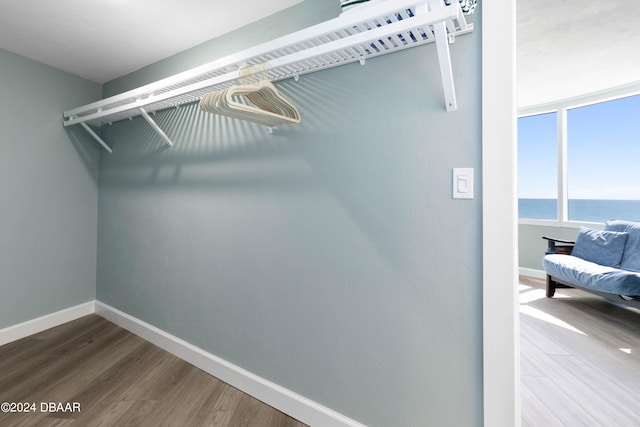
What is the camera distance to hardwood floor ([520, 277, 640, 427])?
1.57m

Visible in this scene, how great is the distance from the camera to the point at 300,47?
48.3 inches

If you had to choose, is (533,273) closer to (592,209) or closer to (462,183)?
(462,183)

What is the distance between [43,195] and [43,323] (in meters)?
1.09

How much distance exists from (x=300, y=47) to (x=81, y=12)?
1.45 metres

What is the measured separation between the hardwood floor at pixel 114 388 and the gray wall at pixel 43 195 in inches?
17.9

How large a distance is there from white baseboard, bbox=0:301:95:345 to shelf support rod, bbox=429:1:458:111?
3408 mm

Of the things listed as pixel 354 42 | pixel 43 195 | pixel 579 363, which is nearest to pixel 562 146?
pixel 579 363

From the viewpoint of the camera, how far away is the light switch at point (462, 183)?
1.09 meters

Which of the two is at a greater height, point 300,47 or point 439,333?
point 300,47

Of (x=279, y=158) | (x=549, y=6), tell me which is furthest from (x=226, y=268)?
(x=549, y=6)

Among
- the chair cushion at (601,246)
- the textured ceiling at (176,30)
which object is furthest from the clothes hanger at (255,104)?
the chair cushion at (601,246)

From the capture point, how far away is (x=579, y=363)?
79.3 inches

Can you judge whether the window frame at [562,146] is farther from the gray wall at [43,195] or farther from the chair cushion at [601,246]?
the gray wall at [43,195]

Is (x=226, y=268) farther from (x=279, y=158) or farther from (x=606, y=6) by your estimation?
(x=606, y=6)
